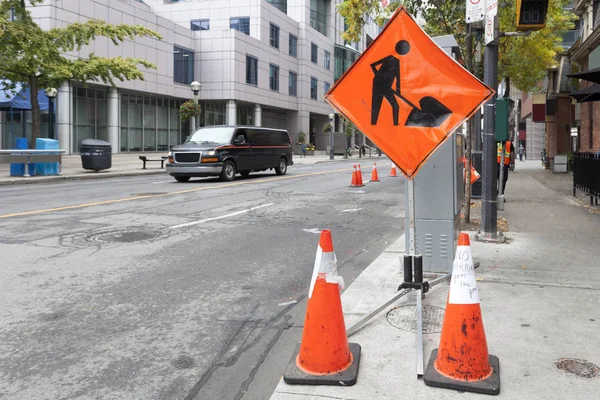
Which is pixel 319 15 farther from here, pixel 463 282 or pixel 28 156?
pixel 463 282

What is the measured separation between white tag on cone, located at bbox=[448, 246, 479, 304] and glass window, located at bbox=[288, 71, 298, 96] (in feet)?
192

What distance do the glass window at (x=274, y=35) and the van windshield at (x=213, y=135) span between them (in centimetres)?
3803

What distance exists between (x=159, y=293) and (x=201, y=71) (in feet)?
148

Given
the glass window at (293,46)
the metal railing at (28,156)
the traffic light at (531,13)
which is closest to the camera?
the traffic light at (531,13)

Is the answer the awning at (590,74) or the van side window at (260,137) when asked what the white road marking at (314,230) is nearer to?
the awning at (590,74)

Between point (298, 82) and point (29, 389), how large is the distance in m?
60.8

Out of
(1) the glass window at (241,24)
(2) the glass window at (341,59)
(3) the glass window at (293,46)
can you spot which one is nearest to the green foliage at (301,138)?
(3) the glass window at (293,46)

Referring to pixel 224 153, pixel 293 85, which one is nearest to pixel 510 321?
pixel 224 153


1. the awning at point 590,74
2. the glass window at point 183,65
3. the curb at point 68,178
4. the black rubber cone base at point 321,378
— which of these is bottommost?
the black rubber cone base at point 321,378

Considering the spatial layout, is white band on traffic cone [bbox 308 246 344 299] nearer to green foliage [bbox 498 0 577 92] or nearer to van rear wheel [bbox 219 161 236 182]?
van rear wheel [bbox 219 161 236 182]

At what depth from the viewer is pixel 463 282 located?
3494 millimetres

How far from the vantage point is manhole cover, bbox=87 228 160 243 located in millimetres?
8109

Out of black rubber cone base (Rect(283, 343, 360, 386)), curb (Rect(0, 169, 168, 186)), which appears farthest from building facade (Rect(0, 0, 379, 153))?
black rubber cone base (Rect(283, 343, 360, 386))

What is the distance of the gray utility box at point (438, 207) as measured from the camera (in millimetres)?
5785
